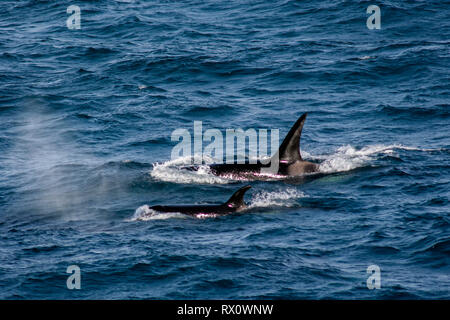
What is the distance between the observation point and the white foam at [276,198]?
2042 centimetres

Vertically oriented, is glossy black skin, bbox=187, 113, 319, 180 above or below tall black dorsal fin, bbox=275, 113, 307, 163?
below

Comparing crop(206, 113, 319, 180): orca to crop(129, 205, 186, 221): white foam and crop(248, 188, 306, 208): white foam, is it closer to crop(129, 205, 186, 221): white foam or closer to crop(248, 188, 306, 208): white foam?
crop(248, 188, 306, 208): white foam

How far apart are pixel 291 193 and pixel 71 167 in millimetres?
7790

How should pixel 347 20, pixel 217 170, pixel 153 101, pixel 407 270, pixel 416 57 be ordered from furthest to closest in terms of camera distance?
pixel 347 20 → pixel 416 57 → pixel 153 101 → pixel 217 170 → pixel 407 270

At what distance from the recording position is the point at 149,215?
19.8m

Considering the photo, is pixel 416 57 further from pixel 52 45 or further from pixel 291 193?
pixel 52 45

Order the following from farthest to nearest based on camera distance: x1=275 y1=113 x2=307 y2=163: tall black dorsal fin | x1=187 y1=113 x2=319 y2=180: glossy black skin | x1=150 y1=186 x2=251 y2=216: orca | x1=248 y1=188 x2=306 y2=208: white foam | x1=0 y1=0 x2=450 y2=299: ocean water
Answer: x1=187 y1=113 x2=319 y2=180: glossy black skin, x1=275 y1=113 x2=307 y2=163: tall black dorsal fin, x1=248 y1=188 x2=306 y2=208: white foam, x1=150 y1=186 x2=251 y2=216: orca, x1=0 y1=0 x2=450 y2=299: ocean water

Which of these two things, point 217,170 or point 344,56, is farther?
point 344,56

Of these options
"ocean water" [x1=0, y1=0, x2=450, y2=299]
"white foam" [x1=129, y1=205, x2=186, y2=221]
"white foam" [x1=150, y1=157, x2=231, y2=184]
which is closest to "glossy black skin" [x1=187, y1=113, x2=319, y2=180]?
"white foam" [x1=150, y1=157, x2=231, y2=184]

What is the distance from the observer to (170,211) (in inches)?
774

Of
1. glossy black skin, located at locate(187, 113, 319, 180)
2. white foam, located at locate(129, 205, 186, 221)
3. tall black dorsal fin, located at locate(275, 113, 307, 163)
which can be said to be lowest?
white foam, located at locate(129, 205, 186, 221)

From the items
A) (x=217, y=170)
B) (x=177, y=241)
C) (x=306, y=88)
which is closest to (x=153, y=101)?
(x=306, y=88)

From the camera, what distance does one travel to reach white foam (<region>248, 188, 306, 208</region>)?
804 inches

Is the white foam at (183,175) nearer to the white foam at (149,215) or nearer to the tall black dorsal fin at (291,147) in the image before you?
the tall black dorsal fin at (291,147)
